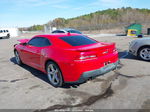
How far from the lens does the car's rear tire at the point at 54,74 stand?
368cm

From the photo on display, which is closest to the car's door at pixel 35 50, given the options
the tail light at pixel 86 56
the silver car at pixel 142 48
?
the tail light at pixel 86 56

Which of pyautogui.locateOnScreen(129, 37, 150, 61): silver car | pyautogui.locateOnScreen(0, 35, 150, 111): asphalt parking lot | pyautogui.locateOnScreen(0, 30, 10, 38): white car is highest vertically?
pyautogui.locateOnScreen(0, 30, 10, 38): white car

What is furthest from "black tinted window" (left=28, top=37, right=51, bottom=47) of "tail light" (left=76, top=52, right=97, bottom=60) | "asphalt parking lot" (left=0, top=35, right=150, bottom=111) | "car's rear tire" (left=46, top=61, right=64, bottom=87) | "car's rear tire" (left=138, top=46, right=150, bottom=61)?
"car's rear tire" (left=138, top=46, right=150, bottom=61)

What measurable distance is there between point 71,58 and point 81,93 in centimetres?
92

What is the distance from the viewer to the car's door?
4.27 meters

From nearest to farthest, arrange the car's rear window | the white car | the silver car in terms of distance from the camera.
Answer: the car's rear window
the silver car
the white car

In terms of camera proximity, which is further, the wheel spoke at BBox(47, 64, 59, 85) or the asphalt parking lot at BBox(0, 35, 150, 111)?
the wheel spoke at BBox(47, 64, 59, 85)

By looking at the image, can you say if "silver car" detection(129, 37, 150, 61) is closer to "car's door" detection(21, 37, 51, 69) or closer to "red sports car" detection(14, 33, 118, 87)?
"red sports car" detection(14, 33, 118, 87)

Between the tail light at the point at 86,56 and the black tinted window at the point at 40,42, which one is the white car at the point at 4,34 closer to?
the black tinted window at the point at 40,42

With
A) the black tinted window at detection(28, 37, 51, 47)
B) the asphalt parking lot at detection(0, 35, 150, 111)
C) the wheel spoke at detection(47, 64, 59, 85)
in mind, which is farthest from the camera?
the black tinted window at detection(28, 37, 51, 47)

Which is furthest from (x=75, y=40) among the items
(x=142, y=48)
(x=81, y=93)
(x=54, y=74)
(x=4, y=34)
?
(x=4, y=34)

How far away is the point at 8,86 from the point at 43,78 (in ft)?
3.45

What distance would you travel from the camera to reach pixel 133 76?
441 centimetres

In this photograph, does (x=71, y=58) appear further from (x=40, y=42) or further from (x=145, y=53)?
(x=145, y=53)
